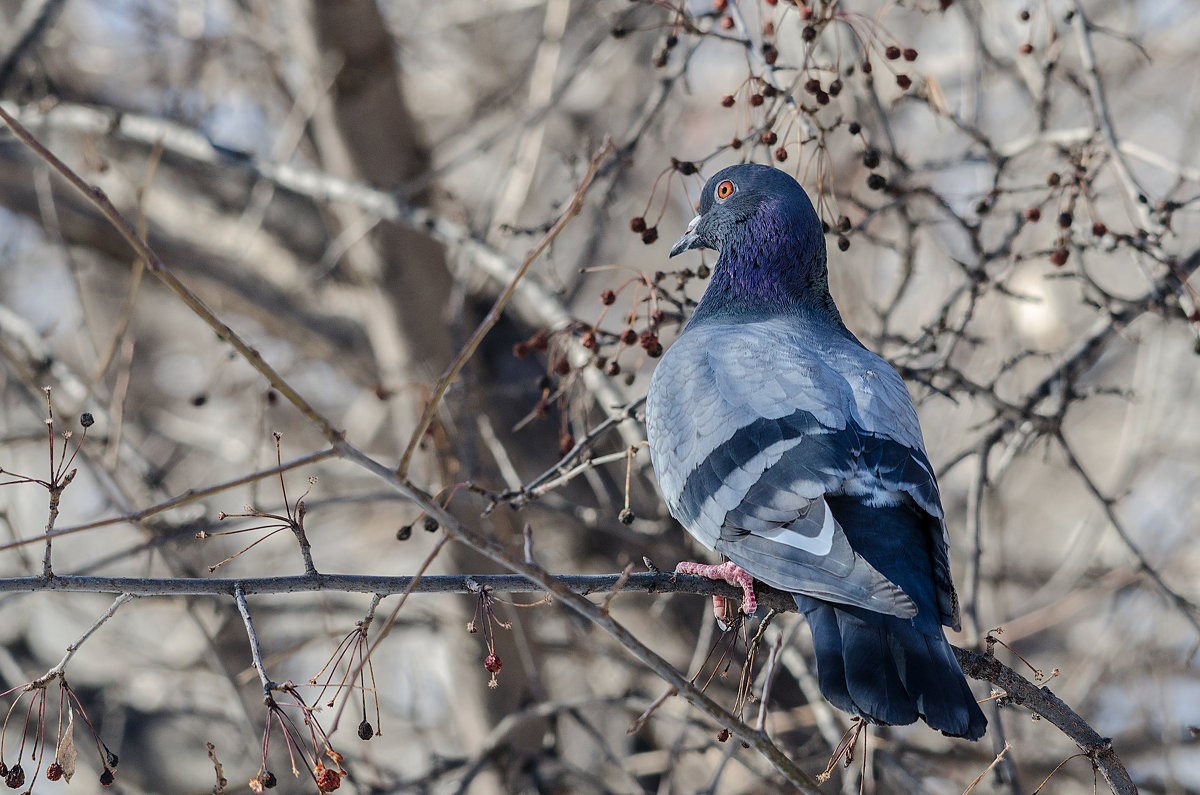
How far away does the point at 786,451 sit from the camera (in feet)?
8.73

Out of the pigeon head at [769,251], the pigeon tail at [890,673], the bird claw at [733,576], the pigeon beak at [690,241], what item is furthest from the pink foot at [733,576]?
the pigeon beak at [690,241]

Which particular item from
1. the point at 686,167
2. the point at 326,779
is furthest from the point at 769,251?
the point at 326,779

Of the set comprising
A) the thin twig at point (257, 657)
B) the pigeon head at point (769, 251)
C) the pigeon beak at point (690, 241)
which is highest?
the pigeon beak at point (690, 241)

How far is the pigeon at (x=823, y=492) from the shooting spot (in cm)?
221

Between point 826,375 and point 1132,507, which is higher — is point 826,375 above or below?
below

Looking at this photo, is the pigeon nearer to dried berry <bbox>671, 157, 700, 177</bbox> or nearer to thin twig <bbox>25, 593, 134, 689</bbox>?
dried berry <bbox>671, 157, 700, 177</bbox>

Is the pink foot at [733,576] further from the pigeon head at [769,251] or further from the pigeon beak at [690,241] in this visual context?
the pigeon beak at [690,241]

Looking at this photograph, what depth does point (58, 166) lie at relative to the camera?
4.64ft

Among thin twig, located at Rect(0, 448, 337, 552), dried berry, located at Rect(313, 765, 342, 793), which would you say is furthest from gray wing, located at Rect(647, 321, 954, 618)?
thin twig, located at Rect(0, 448, 337, 552)

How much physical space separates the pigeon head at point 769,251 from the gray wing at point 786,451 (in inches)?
14.9

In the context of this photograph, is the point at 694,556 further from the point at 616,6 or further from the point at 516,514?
the point at 616,6

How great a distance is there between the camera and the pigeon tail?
6.85 ft

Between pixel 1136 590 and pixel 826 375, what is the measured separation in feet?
14.6

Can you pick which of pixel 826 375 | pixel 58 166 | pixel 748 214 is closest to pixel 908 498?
pixel 826 375
